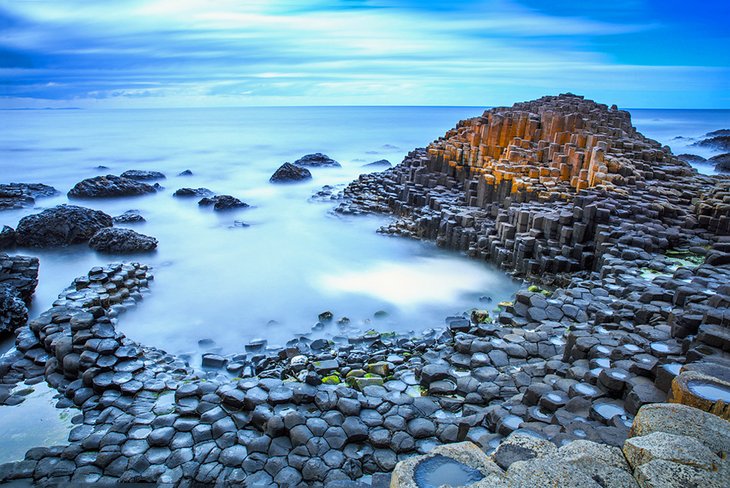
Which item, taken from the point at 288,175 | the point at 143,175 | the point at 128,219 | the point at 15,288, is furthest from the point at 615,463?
the point at 143,175

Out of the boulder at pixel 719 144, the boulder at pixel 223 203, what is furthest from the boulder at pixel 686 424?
the boulder at pixel 719 144

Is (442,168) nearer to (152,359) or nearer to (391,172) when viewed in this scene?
(391,172)

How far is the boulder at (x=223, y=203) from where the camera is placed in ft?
58.9

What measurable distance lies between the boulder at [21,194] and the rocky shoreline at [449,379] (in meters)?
9.55

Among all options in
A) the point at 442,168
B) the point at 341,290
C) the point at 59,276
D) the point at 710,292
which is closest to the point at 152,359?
the point at 341,290

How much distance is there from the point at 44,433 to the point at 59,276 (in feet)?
24.1

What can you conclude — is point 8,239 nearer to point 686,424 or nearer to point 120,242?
point 120,242

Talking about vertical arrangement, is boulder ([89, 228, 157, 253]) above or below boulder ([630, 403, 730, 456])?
below

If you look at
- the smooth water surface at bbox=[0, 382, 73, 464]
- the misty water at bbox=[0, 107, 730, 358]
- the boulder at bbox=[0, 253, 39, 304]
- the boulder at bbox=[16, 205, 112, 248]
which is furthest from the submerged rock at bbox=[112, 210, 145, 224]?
the smooth water surface at bbox=[0, 382, 73, 464]

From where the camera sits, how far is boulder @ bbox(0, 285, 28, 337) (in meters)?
8.02

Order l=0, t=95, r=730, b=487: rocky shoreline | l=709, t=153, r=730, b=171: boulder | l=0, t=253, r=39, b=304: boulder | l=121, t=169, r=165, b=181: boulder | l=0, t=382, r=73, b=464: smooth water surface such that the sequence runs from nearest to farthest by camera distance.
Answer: l=0, t=95, r=730, b=487: rocky shoreline, l=0, t=382, r=73, b=464: smooth water surface, l=0, t=253, r=39, b=304: boulder, l=121, t=169, r=165, b=181: boulder, l=709, t=153, r=730, b=171: boulder

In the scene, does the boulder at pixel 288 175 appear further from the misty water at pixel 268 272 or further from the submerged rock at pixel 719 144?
the submerged rock at pixel 719 144

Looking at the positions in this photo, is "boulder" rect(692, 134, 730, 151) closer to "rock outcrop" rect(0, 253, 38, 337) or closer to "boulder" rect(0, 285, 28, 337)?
"rock outcrop" rect(0, 253, 38, 337)

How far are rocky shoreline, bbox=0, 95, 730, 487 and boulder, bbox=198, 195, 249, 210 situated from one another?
7.26m
